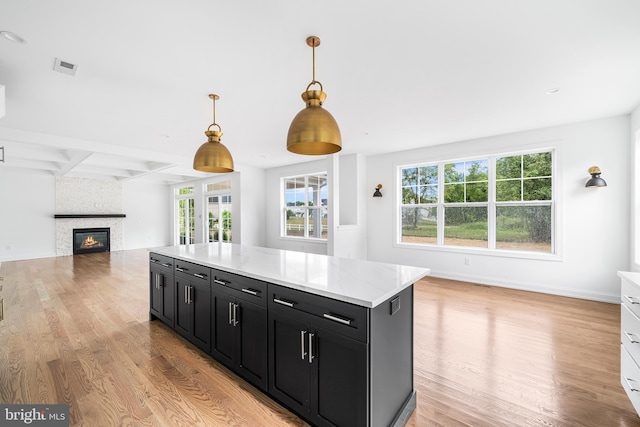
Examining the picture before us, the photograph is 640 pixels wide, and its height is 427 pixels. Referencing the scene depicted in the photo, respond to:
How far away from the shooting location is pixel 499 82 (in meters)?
2.78

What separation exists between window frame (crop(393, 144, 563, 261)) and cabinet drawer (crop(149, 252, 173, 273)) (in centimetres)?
427

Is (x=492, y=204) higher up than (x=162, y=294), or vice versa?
(x=492, y=204)

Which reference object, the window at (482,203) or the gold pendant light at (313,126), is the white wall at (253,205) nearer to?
the window at (482,203)

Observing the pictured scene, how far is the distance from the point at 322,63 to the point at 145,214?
1057cm

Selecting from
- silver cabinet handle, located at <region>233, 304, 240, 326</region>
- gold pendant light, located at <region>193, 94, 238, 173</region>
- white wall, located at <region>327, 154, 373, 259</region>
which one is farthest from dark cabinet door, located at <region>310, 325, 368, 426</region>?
white wall, located at <region>327, 154, 373, 259</region>

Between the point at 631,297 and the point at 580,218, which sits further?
the point at 580,218

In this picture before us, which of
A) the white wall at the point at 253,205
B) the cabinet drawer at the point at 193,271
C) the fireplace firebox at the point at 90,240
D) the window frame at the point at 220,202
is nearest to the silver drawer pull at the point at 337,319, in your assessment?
the cabinet drawer at the point at 193,271

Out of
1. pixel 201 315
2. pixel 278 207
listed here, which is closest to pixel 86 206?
pixel 278 207

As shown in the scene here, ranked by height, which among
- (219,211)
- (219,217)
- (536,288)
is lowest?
(536,288)

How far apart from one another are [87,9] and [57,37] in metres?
0.54

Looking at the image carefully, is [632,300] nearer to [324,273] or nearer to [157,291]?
[324,273]

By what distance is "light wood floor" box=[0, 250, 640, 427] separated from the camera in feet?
5.88

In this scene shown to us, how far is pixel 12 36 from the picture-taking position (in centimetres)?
200

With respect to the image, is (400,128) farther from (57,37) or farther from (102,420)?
(102,420)
